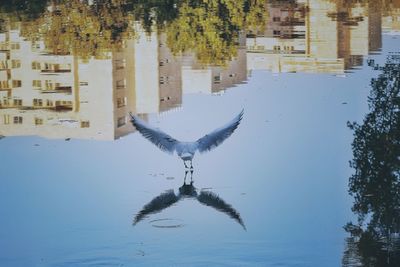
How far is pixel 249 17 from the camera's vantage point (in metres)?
20.7

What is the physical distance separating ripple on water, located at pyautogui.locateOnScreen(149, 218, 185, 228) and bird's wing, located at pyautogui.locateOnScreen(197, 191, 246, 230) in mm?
474

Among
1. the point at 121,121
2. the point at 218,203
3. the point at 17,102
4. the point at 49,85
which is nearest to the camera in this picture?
the point at 218,203

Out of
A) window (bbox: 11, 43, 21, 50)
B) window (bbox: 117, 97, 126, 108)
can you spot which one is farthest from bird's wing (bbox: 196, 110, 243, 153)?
window (bbox: 11, 43, 21, 50)

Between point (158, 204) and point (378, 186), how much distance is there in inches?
77.2

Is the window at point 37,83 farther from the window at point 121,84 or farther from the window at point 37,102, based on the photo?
the window at point 121,84

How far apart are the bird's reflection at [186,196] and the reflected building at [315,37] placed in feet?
23.9

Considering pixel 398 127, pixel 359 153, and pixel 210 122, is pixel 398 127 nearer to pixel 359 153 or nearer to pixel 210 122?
pixel 359 153

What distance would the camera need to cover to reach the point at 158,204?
30.4 ft

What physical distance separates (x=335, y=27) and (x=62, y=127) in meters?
8.22

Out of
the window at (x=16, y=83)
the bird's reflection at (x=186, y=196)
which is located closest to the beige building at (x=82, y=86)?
the window at (x=16, y=83)

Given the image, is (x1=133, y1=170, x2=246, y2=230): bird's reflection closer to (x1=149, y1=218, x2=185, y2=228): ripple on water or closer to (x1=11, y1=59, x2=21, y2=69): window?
(x1=149, y1=218, x2=185, y2=228): ripple on water

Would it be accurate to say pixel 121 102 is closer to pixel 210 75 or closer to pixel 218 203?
pixel 210 75

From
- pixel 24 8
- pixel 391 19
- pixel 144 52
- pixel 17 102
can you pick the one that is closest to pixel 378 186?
pixel 17 102

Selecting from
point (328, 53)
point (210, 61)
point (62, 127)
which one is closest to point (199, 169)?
point (62, 127)
